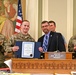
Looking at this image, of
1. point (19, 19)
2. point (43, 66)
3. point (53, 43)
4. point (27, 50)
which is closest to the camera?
point (43, 66)

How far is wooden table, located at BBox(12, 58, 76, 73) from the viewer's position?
9.69ft

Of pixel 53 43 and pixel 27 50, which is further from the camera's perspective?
pixel 53 43

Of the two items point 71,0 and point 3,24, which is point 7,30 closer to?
point 3,24

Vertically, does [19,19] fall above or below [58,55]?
above

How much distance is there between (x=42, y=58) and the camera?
10.7 feet

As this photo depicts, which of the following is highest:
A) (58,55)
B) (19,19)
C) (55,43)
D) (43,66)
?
(19,19)

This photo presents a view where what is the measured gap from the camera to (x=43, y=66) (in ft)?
9.76

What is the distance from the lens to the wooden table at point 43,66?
2954 mm

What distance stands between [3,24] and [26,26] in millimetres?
2185

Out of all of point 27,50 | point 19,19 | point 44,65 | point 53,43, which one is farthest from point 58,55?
point 19,19

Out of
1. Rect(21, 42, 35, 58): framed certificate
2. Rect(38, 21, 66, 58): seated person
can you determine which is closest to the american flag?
Rect(38, 21, 66, 58): seated person

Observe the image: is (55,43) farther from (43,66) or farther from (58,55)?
(43,66)

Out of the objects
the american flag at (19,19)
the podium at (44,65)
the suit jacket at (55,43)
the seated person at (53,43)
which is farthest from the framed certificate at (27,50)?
the american flag at (19,19)

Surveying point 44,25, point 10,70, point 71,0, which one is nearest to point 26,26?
point 44,25
